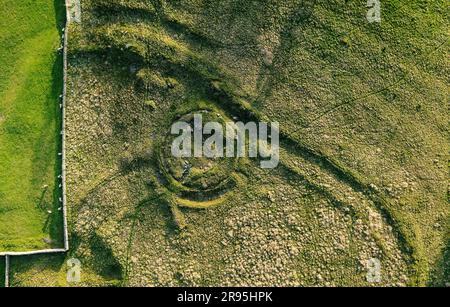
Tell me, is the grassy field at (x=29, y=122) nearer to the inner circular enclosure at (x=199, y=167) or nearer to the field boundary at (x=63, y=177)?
the field boundary at (x=63, y=177)

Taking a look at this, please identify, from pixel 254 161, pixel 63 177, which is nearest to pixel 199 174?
pixel 254 161

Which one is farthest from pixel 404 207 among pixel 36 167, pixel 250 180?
Answer: pixel 36 167

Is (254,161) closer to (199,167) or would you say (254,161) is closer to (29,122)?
(199,167)

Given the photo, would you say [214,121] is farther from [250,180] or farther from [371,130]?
[371,130]

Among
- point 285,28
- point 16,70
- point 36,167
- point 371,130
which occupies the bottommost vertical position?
point 36,167

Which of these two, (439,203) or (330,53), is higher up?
(330,53)
